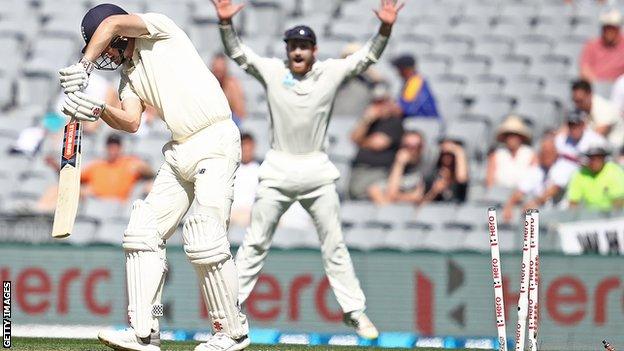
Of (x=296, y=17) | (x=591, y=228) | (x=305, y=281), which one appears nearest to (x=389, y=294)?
(x=305, y=281)

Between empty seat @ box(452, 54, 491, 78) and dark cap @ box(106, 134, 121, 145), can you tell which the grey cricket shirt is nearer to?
dark cap @ box(106, 134, 121, 145)

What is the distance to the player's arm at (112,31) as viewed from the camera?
7270 mm

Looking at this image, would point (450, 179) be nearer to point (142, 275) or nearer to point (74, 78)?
point (142, 275)

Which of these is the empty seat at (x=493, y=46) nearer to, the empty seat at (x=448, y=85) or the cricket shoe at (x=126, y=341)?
the empty seat at (x=448, y=85)

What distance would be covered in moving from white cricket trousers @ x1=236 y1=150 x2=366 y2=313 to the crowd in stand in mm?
2621

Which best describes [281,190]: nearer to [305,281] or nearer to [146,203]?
[305,281]

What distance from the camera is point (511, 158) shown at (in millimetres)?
13164

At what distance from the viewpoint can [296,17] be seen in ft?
53.2

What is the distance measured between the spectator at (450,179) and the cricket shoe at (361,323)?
2.97 meters

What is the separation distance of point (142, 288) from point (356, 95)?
7117 millimetres

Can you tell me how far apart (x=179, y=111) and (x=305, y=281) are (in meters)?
4.01

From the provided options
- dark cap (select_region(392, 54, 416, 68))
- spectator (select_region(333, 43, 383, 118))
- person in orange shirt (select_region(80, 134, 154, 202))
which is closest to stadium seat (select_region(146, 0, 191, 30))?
spectator (select_region(333, 43, 383, 118))

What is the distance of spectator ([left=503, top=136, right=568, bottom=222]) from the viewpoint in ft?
40.8

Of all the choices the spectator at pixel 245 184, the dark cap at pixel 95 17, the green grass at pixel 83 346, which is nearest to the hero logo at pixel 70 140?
the dark cap at pixel 95 17
